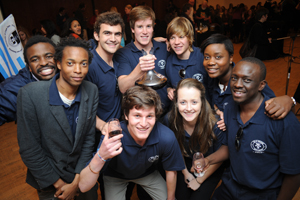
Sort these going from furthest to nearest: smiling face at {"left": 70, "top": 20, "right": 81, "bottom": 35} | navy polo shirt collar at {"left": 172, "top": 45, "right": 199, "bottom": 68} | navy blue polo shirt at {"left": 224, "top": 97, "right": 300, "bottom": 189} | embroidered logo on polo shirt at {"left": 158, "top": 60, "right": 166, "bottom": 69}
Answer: smiling face at {"left": 70, "top": 20, "right": 81, "bottom": 35} → embroidered logo on polo shirt at {"left": 158, "top": 60, "right": 166, "bottom": 69} → navy polo shirt collar at {"left": 172, "top": 45, "right": 199, "bottom": 68} → navy blue polo shirt at {"left": 224, "top": 97, "right": 300, "bottom": 189}

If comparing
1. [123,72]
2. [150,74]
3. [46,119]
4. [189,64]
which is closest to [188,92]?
[150,74]

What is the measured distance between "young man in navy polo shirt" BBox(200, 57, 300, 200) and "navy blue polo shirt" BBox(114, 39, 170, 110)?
0.89 meters

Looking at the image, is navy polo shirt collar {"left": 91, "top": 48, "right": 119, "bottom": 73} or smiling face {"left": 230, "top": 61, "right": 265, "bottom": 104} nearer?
smiling face {"left": 230, "top": 61, "right": 265, "bottom": 104}

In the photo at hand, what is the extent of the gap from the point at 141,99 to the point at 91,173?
0.69 meters

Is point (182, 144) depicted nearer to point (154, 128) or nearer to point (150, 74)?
point (154, 128)

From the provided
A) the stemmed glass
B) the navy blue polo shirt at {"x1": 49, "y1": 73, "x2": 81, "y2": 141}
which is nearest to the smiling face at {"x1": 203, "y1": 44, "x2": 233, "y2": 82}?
the stemmed glass

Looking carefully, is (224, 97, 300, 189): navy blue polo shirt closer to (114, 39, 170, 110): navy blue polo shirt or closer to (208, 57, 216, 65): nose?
(208, 57, 216, 65): nose

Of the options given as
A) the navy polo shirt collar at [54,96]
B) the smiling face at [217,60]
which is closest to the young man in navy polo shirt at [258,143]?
the smiling face at [217,60]

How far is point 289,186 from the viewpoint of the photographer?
171 cm

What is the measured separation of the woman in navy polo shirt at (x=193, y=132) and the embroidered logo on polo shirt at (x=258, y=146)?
16.2 inches

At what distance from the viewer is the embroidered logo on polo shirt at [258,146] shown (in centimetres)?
172

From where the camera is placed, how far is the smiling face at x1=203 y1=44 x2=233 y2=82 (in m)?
2.18

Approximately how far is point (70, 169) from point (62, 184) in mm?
139

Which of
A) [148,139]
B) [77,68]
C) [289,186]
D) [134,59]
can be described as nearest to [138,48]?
[134,59]
